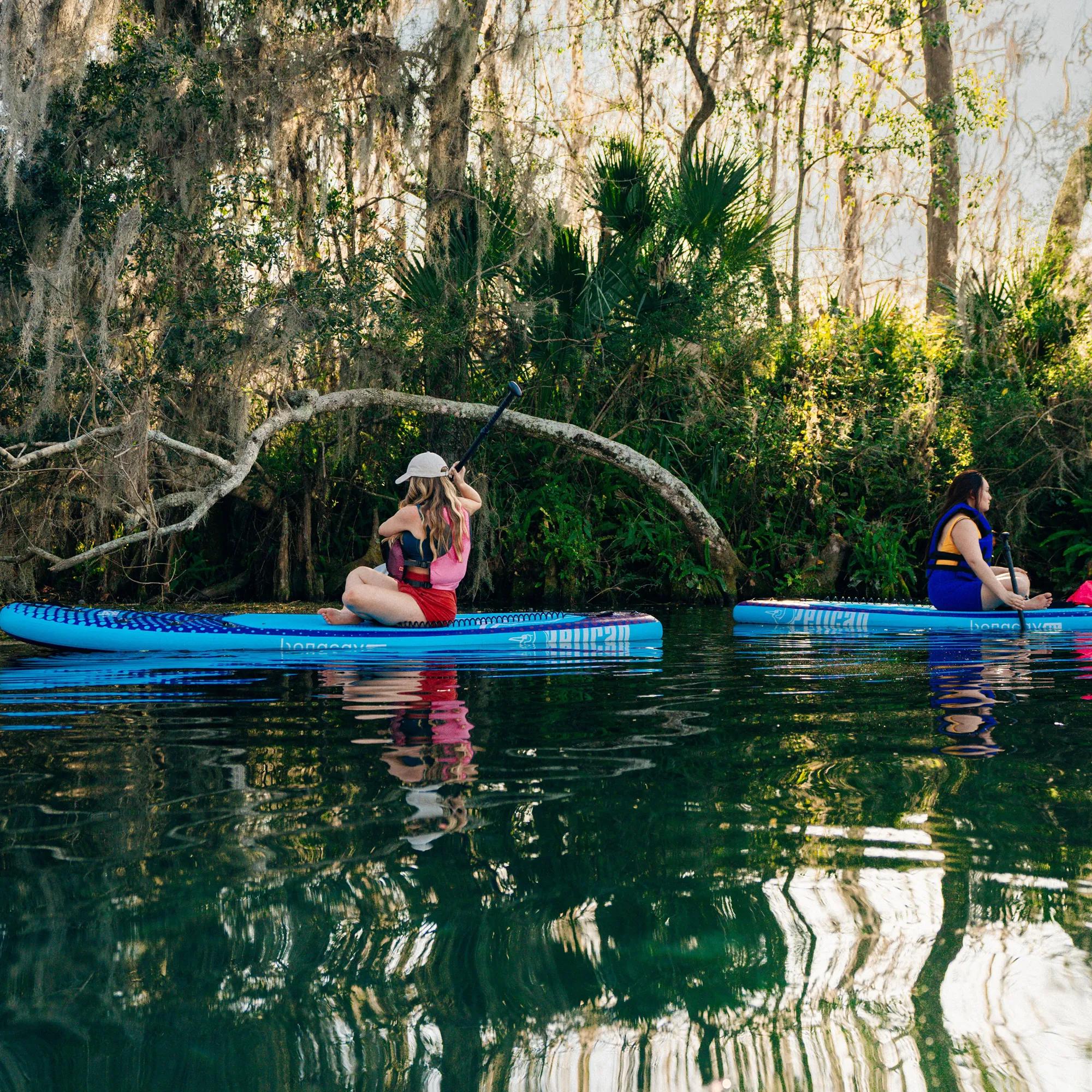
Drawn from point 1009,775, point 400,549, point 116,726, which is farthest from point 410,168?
point 1009,775

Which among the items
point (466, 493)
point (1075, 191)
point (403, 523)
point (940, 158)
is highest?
point (940, 158)

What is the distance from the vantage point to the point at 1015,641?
7734 millimetres

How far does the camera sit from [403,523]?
7.32m

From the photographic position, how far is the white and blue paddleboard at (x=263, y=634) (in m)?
7.02

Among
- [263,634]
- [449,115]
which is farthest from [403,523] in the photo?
[449,115]

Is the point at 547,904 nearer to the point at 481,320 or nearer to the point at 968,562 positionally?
the point at 968,562

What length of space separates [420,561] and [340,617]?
678mm

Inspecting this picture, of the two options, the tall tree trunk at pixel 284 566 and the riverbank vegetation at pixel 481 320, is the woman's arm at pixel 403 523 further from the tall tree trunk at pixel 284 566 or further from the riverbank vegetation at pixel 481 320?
the tall tree trunk at pixel 284 566

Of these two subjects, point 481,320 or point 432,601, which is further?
point 481,320

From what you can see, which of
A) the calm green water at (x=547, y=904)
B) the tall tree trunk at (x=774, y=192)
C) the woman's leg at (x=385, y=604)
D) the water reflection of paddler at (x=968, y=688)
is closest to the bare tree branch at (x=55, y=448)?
the woman's leg at (x=385, y=604)

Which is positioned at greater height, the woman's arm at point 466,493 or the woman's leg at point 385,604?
the woman's arm at point 466,493

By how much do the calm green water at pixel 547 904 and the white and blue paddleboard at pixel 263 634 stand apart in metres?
2.65

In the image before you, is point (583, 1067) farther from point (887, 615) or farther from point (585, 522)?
point (585, 522)

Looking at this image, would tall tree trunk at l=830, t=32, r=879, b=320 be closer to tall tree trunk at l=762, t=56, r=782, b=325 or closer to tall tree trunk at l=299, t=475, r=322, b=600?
tall tree trunk at l=762, t=56, r=782, b=325
